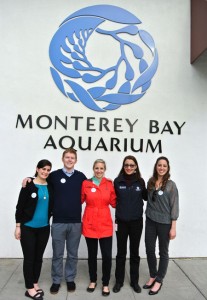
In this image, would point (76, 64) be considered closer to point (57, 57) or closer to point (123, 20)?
point (57, 57)

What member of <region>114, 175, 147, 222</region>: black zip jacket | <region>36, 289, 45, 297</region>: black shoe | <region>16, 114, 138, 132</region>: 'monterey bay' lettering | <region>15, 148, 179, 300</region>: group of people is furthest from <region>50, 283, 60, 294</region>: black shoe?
<region>16, 114, 138, 132</region>: 'monterey bay' lettering

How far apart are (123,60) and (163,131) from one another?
4.56 feet

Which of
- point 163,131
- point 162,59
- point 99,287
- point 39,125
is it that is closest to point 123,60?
point 162,59

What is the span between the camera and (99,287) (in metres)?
3.54

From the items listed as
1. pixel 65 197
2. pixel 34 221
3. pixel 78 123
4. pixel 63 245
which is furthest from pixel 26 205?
pixel 78 123

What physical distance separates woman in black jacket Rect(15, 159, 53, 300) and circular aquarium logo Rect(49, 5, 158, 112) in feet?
6.35

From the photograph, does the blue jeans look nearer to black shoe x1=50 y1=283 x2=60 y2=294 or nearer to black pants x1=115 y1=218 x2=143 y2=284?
black shoe x1=50 y1=283 x2=60 y2=294

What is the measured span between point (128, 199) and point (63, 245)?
0.95 meters

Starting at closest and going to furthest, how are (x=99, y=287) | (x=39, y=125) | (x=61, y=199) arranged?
(x=61, y=199), (x=99, y=287), (x=39, y=125)

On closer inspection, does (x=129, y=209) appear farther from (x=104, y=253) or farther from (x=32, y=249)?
(x=32, y=249)

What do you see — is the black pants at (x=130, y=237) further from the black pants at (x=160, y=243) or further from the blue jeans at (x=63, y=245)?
the blue jeans at (x=63, y=245)

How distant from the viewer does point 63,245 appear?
336 cm

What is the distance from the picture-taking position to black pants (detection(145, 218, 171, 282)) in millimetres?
3373

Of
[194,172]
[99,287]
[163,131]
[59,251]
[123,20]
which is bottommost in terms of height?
[99,287]
